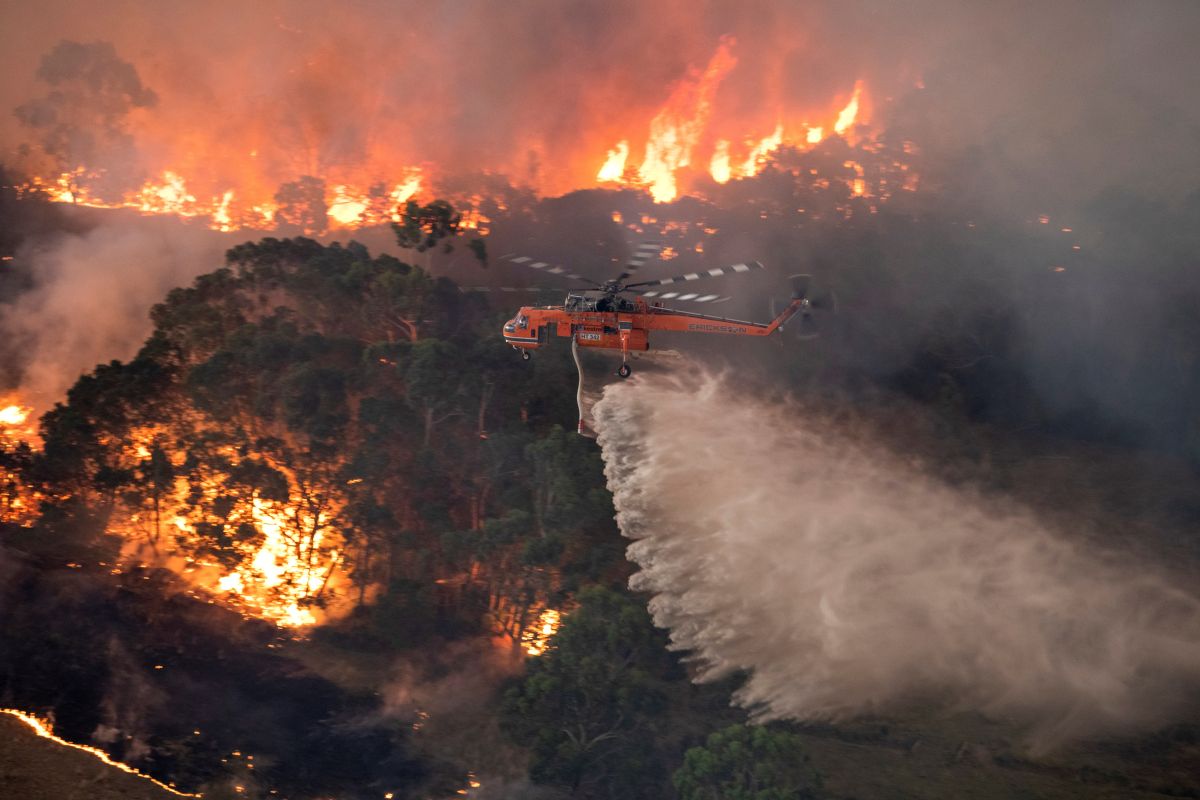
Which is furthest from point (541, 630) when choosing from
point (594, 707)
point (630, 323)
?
point (630, 323)

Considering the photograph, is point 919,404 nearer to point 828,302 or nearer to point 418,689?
point 828,302

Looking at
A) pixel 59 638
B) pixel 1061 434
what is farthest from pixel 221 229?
pixel 1061 434

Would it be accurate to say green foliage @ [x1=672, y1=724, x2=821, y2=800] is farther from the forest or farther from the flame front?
the flame front

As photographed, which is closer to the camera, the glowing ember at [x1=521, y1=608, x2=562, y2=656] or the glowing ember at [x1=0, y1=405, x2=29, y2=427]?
the glowing ember at [x1=521, y1=608, x2=562, y2=656]

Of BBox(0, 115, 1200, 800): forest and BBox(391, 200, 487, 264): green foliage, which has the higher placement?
BBox(391, 200, 487, 264): green foliage

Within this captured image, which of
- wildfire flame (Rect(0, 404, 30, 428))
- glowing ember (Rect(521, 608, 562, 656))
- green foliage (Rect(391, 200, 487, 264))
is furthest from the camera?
wildfire flame (Rect(0, 404, 30, 428))

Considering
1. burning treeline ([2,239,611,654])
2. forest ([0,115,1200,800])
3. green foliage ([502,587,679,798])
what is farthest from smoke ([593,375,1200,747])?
burning treeline ([2,239,611,654])
